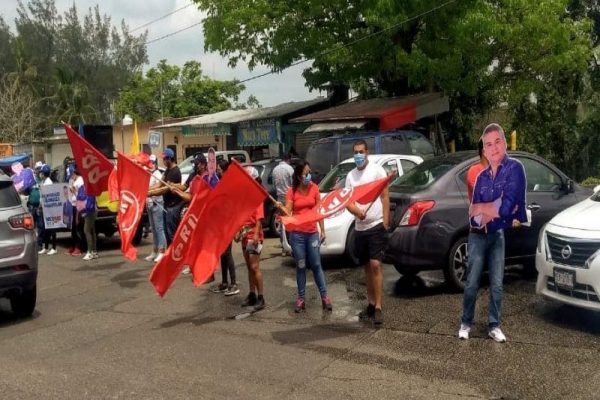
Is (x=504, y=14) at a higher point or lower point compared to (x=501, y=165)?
higher

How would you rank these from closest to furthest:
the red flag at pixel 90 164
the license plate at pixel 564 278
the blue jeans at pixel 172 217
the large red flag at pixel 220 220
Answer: the license plate at pixel 564 278 < the large red flag at pixel 220 220 < the red flag at pixel 90 164 < the blue jeans at pixel 172 217

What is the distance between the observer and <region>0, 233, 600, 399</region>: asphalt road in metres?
5.25

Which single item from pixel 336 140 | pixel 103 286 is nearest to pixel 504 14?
pixel 336 140

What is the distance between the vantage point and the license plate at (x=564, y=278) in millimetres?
6301

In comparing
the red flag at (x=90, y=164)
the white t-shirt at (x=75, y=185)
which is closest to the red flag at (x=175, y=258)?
the red flag at (x=90, y=164)

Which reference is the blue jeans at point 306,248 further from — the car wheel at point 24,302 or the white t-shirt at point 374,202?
the car wheel at point 24,302

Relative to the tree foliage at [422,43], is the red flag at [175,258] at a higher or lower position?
lower

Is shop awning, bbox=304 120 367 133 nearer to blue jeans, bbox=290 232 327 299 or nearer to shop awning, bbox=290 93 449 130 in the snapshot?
shop awning, bbox=290 93 449 130

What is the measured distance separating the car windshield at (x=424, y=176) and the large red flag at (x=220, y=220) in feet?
Result: 6.60

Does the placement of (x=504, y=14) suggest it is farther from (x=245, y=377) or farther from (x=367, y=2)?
(x=245, y=377)

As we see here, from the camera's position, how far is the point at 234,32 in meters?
22.1

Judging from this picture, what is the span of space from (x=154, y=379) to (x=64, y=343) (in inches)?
71.4

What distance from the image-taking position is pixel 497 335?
6.14 metres

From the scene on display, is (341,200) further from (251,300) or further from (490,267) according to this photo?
(251,300)
